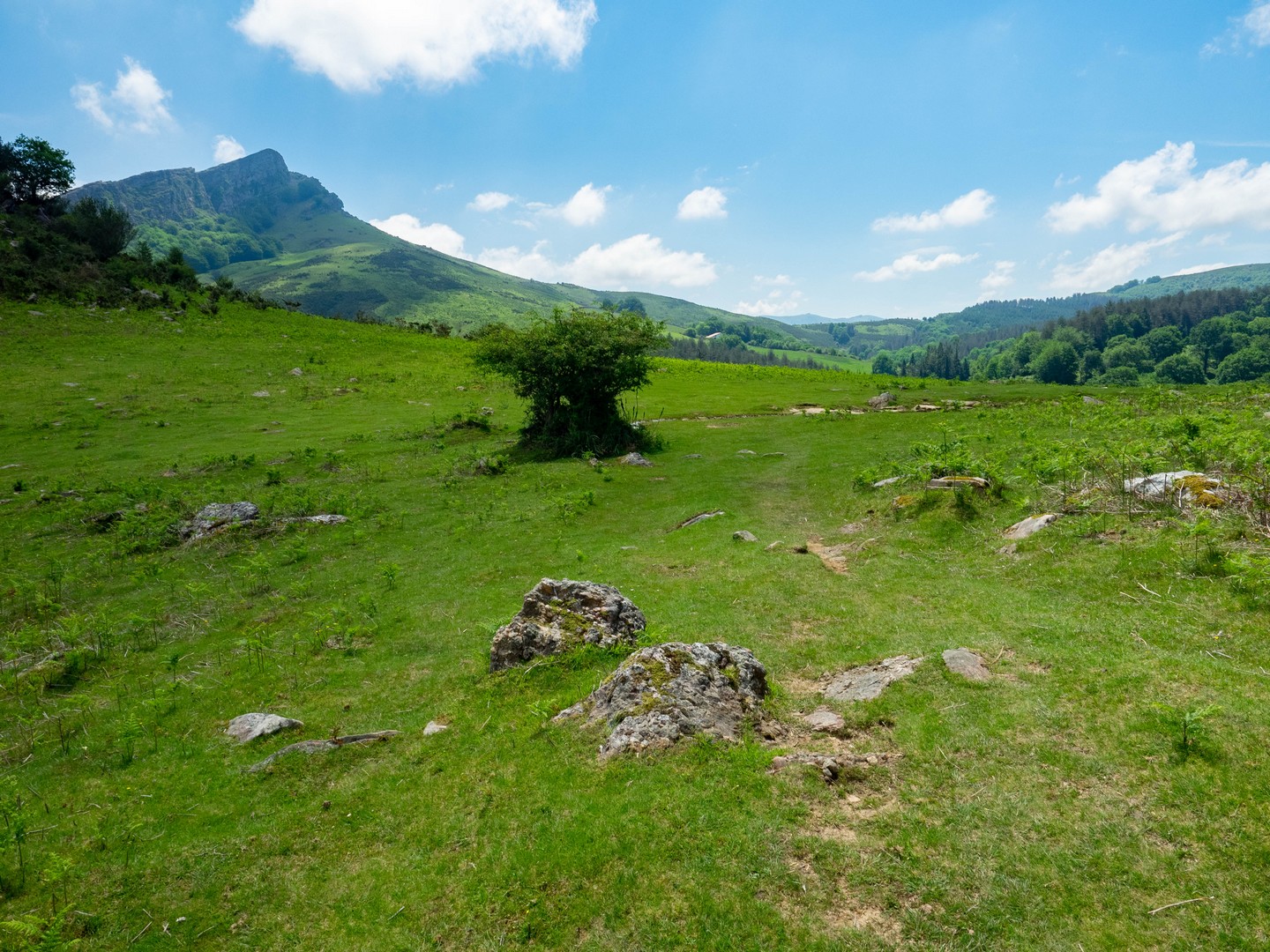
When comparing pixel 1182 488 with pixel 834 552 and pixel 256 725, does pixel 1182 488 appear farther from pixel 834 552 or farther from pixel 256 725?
pixel 256 725

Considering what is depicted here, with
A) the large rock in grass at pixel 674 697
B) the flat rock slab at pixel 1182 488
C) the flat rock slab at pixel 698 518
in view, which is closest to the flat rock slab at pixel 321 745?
the large rock in grass at pixel 674 697

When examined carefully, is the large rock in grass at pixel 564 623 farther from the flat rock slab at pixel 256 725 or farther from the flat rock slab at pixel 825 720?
the flat rock slab at pixel 825 720

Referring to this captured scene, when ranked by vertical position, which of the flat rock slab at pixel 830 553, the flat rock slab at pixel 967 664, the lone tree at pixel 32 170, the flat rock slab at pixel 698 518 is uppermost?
the lone tree at pixel 32 170

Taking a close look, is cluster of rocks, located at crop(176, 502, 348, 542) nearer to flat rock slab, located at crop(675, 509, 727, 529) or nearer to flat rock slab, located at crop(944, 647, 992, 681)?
flat rock slab, located at crop(675, 509, 727, 529)

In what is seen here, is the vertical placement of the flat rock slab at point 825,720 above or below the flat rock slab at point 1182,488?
below

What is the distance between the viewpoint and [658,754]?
9969mm

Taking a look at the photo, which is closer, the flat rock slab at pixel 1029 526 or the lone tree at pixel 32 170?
the flat rock slab at pixel 1029 526

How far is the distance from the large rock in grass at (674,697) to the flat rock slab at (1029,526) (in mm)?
11527

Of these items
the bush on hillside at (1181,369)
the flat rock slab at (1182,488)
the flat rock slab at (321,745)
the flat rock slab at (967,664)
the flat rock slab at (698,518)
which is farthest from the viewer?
the bush on hillside at (1181,369)

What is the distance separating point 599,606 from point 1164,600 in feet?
42.2

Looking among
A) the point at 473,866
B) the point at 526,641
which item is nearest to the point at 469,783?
the point at 473,866

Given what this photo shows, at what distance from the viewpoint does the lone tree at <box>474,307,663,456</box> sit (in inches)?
1604

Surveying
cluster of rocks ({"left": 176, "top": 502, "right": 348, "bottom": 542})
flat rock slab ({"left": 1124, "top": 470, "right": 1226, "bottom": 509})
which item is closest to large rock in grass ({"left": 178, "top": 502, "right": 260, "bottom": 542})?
cluster of rocks ({"left": 176, "top": 502, "right": 348, "bottom": 542})

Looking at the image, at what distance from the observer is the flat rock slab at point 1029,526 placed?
18.1m
